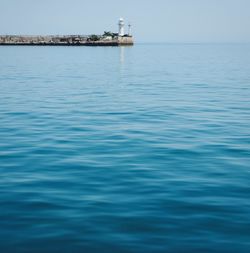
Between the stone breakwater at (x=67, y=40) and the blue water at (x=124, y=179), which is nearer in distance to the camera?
the blue water at (x=124, y=179)

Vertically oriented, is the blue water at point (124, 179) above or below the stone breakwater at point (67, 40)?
above

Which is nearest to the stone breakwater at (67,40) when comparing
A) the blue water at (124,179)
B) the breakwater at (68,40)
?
the breakwater at (68,40)

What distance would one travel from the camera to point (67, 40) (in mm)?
147000

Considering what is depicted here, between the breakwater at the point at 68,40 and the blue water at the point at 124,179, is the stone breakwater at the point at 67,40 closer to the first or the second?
the breakwater at the point at 68,40

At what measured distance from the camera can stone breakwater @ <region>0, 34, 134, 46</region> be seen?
139 meters

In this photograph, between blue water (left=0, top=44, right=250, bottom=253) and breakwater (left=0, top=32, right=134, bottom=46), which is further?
breakwater (left=0, top=32, right=134, bottom=46)

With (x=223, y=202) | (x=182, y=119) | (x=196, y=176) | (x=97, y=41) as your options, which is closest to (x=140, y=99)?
(x=182, y=119)

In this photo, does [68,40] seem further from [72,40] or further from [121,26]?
[121,26]

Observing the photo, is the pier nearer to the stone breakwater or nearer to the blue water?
the stone breakwater

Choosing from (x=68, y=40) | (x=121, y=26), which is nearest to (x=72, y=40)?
(x=68, y=40)

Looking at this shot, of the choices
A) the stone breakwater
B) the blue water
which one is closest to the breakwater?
the stone breakwater

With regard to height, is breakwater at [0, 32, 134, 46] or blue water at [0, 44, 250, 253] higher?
blue water at [0, 44, 250, 253]

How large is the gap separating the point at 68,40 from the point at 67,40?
477 mm

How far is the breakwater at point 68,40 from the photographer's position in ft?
457
